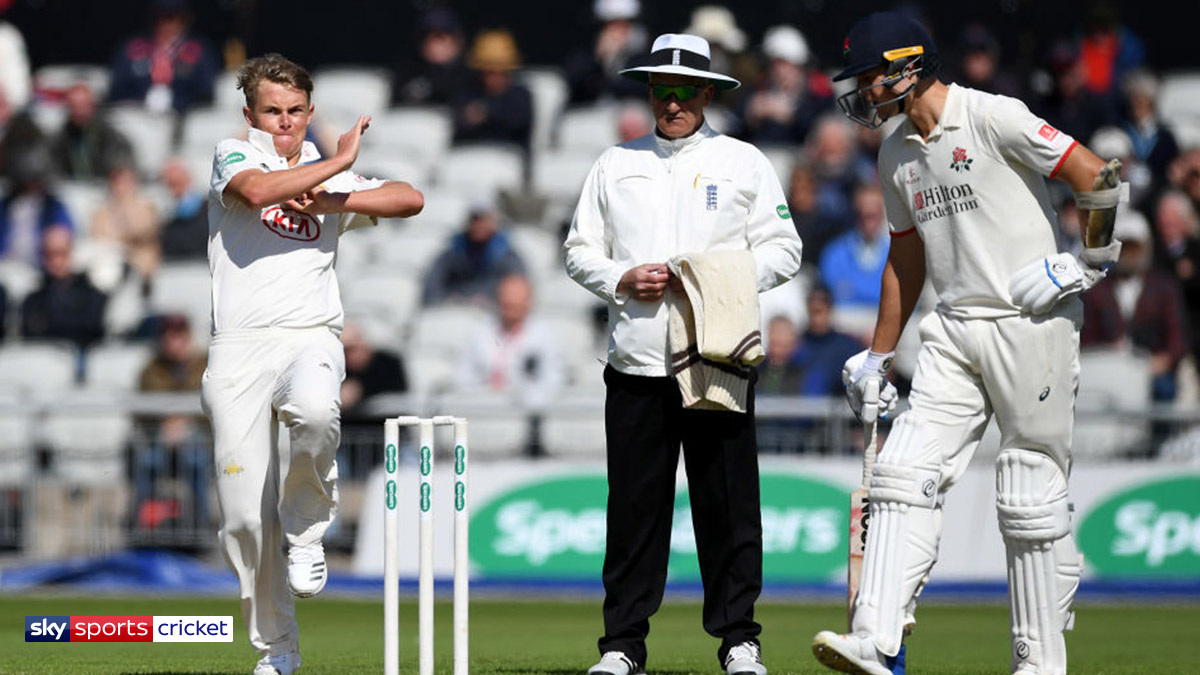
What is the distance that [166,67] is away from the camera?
1889 cm

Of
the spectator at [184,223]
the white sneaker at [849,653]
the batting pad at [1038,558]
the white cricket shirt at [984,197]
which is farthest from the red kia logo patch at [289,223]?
the spectator at [184,223]

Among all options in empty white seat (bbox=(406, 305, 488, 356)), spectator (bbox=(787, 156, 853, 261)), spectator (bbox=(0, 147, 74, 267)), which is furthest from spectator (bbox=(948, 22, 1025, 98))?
spectator (bbox=(0, 147, 74, 267))

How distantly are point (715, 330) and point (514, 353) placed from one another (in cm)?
745

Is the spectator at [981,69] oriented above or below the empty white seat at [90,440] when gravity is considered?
above

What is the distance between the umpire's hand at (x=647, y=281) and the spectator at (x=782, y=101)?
9.55 metres

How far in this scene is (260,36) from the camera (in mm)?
19094

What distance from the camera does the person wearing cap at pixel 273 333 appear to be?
22.6 ft

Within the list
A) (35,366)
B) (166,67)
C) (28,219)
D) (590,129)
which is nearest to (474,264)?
(590,129)

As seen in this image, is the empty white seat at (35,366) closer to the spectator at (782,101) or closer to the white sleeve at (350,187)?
the spectator at (782,101)

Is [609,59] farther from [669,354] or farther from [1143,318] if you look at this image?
[669,354]

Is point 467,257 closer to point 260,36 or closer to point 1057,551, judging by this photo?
point 260,36

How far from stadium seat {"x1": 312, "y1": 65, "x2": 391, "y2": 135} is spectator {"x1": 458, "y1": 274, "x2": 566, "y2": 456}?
4.90 m

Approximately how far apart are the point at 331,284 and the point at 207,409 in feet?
2.20

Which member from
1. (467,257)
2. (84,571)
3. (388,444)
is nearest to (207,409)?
(388,444)
